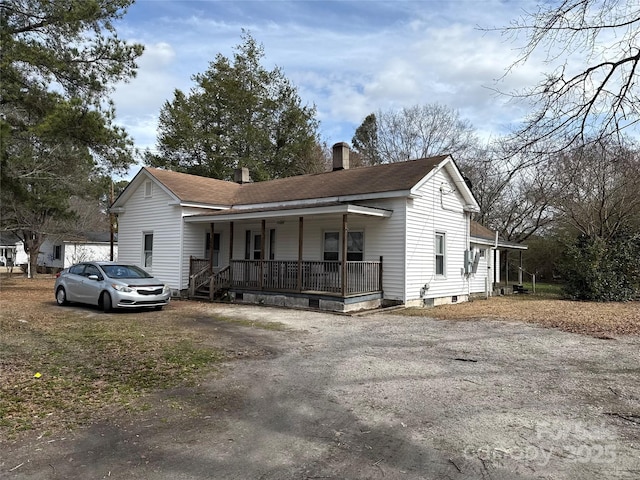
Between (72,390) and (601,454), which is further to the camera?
(72,390)

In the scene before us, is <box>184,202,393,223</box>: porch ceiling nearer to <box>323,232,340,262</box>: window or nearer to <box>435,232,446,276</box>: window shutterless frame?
<box>323,232,340,262</box>: window

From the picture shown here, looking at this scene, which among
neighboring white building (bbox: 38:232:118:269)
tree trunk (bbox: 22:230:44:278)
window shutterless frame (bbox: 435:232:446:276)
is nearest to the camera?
window shutterless frame (bbox: 435:232:446:276)

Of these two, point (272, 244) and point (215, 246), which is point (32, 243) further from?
point (272, 244)

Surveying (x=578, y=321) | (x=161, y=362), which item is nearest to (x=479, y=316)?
(x=578, y=321)

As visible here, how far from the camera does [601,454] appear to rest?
3713 millimetres

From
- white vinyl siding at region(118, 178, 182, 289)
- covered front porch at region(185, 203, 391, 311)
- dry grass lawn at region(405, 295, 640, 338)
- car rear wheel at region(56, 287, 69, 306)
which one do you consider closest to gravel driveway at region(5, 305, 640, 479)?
dry grass lawn at region(405, 295, 640, 338)

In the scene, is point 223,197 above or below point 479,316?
above

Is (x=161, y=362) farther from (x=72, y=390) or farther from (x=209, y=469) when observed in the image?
(x=209, y=469)

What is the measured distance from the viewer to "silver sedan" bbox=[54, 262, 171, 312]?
12.9 m

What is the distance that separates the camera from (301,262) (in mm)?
14484

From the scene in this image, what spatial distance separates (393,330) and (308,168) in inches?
1116

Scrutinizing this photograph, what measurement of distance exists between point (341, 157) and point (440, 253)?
6385 millimetres

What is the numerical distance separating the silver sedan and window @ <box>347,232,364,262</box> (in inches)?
246

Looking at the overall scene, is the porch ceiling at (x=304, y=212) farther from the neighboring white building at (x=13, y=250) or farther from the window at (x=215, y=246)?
the neighboring white building at (x=13, y=250)
